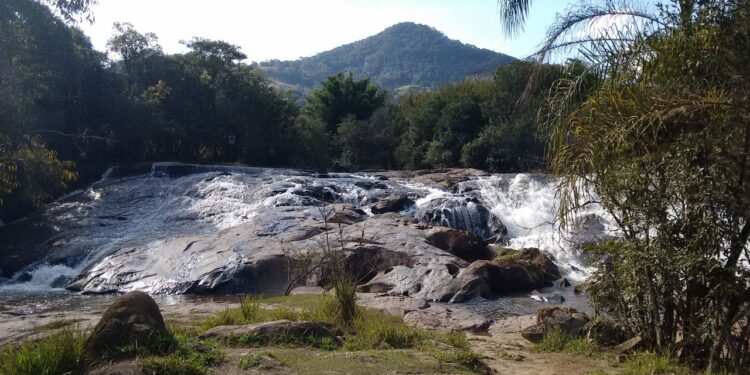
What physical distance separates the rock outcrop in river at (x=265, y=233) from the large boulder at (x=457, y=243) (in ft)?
0.10

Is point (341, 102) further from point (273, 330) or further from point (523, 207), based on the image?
point (273, 330)

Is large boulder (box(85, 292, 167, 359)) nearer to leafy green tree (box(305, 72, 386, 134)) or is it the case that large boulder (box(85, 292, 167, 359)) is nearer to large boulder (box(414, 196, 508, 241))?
large boulder (box(414, 196, 508, 241))

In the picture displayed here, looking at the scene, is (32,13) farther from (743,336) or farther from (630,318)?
(743,336)

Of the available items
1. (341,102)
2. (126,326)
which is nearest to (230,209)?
(126,326)

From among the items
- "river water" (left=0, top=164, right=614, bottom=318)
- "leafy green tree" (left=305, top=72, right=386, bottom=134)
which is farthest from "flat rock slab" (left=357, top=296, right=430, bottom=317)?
"leafy green tree" (left=305, top=72, right=386, bottom=134)

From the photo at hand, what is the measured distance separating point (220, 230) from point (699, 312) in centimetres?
1405

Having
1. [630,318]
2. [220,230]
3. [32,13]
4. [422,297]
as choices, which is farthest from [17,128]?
[630,318]

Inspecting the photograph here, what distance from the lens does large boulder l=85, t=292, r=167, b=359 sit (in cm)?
564

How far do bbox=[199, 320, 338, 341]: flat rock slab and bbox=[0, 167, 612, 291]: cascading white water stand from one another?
857 cm

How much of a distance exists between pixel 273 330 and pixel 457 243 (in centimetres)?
1016

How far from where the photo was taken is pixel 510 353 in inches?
315

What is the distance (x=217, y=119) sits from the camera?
112 ft

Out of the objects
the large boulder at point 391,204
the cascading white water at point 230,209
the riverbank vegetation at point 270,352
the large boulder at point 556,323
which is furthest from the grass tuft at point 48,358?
the large boulder at point 391,204

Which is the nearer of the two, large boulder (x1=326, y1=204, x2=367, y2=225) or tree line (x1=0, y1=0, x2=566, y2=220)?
large boulder (x1=326, y1=204, x2=367, y2=225)
